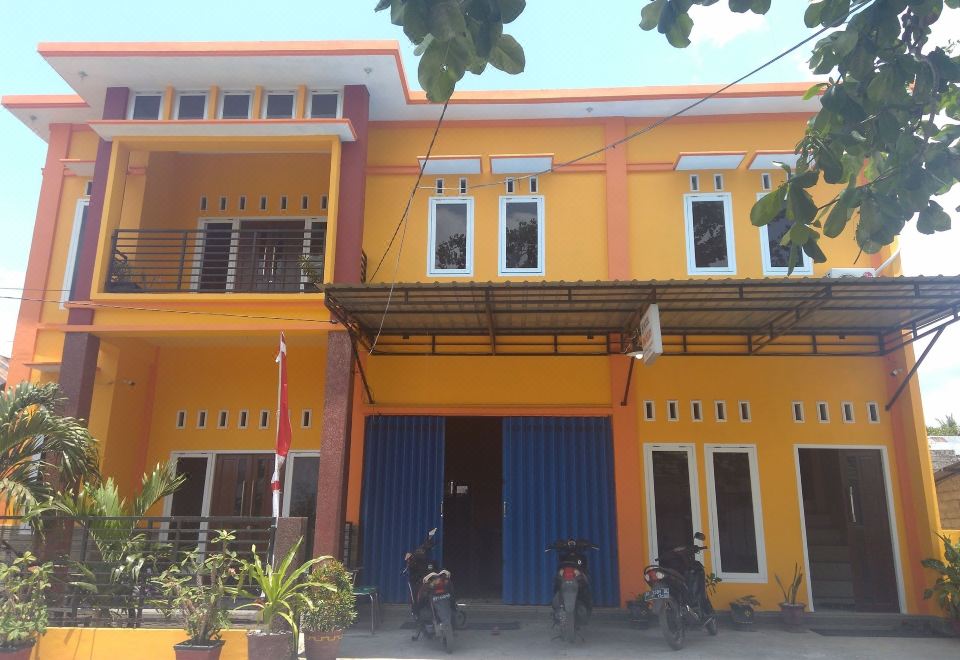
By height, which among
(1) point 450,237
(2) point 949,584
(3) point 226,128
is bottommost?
(2) point 949,584

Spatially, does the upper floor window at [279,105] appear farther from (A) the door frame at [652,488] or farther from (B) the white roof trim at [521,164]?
(A) the door frame at [652,488]

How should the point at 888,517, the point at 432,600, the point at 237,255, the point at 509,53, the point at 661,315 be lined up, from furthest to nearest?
the point at 237,255 → the point at 888,517 → the point at 661,315 → the point at 432,600 → the point at 509,53

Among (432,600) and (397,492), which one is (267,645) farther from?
(397,492)

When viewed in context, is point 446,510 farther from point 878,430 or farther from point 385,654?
point 878,430

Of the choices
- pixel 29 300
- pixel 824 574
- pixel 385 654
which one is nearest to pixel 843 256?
pixel 824 574

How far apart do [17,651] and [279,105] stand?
6.80m

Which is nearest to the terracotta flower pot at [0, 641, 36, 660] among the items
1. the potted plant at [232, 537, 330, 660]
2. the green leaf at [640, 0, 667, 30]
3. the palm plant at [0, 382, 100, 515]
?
the palm plant at [0, 382, 100, 515]

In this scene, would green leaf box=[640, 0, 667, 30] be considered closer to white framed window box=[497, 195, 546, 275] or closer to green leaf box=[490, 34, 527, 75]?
green leaf box=[490, 34, 527, 75]

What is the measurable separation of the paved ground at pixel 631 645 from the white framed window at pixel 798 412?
2.61m

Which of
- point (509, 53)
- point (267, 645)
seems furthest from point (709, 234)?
point (509, 53)

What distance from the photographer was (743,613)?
26.2 ft

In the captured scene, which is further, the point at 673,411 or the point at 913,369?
the point at 673,411

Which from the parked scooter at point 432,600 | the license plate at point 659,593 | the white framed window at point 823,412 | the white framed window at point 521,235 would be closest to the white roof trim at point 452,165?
the white framed window at point 521,235

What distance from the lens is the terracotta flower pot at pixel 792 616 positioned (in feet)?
26.2
